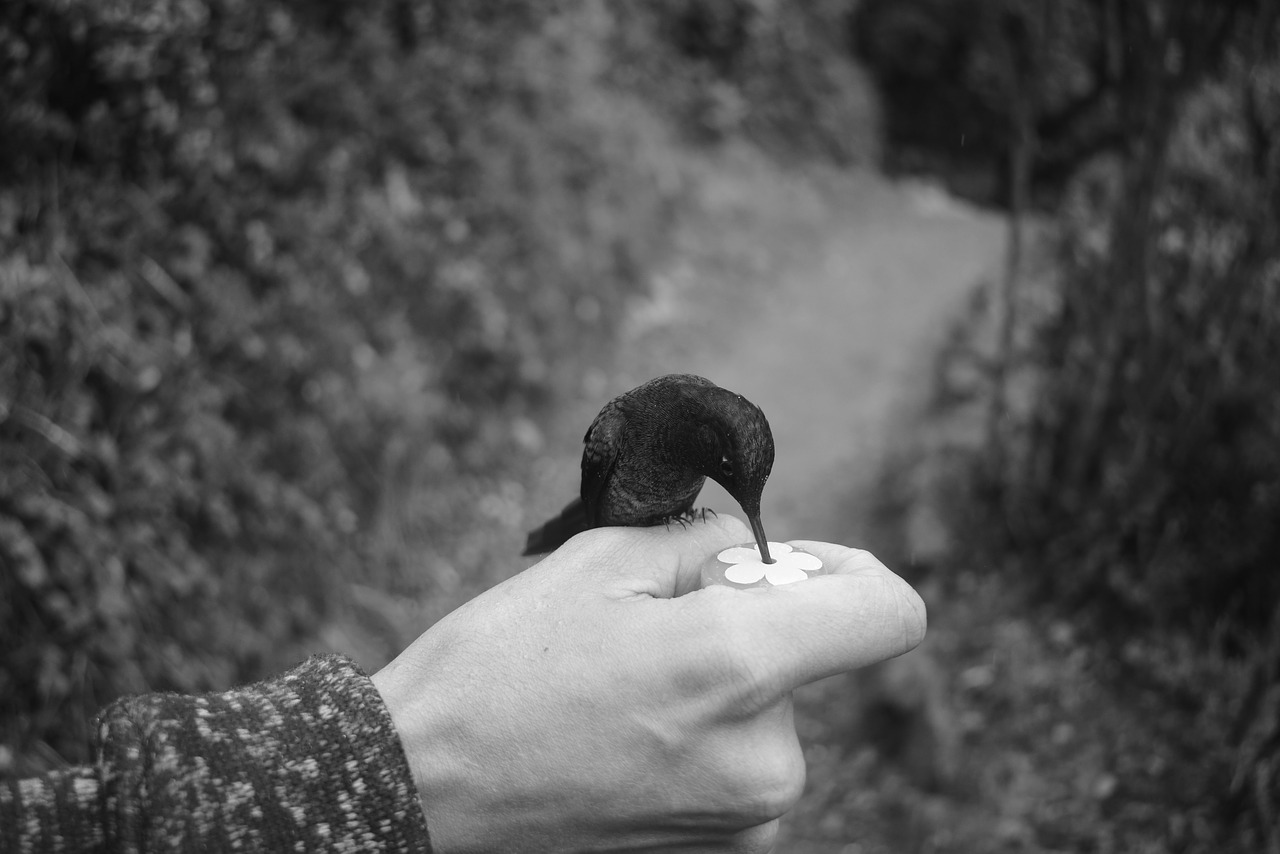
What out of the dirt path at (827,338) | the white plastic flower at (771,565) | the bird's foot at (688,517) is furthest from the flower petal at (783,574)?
the dirt path at (827,338)

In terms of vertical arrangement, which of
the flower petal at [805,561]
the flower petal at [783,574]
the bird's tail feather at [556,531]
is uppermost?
the flower petal at [783,574]

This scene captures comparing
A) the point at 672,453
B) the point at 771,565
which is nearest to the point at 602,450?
the point at 672,453

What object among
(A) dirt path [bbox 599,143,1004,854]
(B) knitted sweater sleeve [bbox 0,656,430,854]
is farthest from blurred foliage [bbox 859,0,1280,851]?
(B) knitted sweater sleeve [bbox 0,656,430,854]

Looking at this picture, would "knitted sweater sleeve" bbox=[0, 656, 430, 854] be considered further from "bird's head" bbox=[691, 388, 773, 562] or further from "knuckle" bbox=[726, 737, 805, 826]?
"bird's head" bbox=[691, 388, 773, 562]

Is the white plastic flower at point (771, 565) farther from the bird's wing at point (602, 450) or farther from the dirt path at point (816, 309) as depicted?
the dirt path at point (816, 309)

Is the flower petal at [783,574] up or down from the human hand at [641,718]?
up

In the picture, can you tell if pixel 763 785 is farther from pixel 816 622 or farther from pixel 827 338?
pixel 827 338
